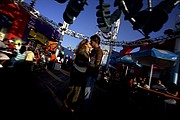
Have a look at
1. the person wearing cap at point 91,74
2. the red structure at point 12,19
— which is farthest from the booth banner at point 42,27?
the person wearing cap at point 91,74

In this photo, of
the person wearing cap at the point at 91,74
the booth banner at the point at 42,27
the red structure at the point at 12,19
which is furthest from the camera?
the booth banner at the point at 42,27

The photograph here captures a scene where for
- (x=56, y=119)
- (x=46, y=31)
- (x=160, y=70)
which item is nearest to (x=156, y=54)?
(x=56, y=119)

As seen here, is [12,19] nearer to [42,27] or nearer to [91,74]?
[42,27]

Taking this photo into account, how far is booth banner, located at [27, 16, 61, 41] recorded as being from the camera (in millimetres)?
14143

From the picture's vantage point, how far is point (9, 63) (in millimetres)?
5902

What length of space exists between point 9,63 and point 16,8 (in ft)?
28.1

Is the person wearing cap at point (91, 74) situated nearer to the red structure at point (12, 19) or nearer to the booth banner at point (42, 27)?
the red structure at point (12, 19)

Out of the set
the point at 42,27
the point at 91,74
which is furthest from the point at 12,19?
the point at 91,74

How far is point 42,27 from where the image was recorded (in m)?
15.5

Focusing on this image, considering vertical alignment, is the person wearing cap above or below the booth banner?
below

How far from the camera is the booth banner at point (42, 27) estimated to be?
14.1 m

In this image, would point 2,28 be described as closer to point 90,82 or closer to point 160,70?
point 90,82

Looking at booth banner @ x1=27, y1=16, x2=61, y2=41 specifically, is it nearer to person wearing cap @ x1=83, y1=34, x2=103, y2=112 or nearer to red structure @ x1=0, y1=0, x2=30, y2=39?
red structure @ x1=0, y1=0, x2=30, y2=39

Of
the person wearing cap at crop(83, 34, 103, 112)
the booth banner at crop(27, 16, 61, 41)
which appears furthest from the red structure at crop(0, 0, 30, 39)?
the person wearing cap at crop(83, 34, 103, 112)
